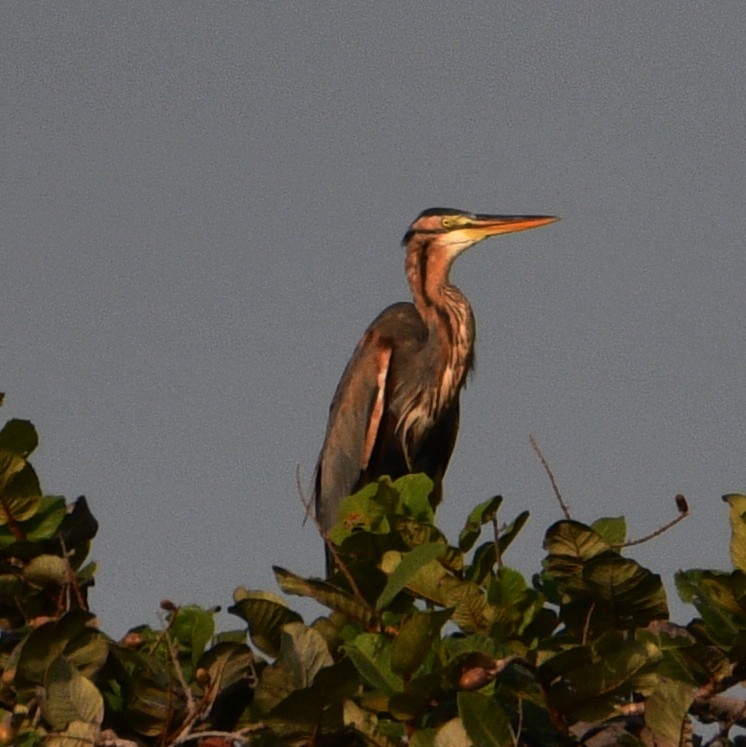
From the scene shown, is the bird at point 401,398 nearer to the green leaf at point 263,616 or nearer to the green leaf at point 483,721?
the green leaf at point 263,616

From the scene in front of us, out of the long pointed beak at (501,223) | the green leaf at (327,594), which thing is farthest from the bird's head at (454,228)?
the green leaf at (327,594)

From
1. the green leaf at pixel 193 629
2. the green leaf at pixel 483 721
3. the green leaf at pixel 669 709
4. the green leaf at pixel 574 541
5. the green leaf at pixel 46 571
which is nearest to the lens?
the green leaf at pixel 483 721

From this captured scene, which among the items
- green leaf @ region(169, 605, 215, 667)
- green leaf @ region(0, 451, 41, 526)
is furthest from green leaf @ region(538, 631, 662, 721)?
green leaf @ region(0, 451, 41, 526)

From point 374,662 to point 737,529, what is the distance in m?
0.76

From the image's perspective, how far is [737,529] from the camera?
3.12m

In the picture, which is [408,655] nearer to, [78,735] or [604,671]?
[604,671]

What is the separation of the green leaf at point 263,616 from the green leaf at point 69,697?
311 millimetres

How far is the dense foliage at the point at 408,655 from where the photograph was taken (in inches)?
111

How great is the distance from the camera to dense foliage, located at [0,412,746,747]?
9.29 ft

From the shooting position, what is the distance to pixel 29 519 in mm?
3469

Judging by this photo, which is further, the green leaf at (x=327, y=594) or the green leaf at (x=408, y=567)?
the green leaf at (x=327, y=594)

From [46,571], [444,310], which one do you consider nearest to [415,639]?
[46,571]

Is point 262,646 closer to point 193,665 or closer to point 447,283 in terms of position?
point 193,665

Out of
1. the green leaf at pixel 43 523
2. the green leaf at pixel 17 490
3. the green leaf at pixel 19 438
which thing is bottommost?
the green leaf at pixel 43 523
